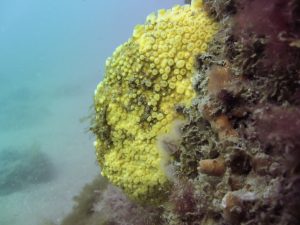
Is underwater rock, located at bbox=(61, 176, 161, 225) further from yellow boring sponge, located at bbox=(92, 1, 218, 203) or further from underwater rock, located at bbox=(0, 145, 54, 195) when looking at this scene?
underwater rock, located at bbox=(0, 145, 54, 195)

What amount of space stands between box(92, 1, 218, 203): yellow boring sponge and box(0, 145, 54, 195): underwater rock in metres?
11.6

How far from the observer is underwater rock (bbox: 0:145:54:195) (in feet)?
48.0

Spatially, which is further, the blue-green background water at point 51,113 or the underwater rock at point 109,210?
the blue-green background water at point 51,113

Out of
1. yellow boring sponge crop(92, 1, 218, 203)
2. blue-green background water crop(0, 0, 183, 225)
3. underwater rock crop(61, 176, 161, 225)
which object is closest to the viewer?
yellow boring sponge crop(92, 1, 218, 203)

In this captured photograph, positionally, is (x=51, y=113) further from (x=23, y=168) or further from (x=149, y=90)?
(x=149, y=90)

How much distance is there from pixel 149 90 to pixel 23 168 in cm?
1334

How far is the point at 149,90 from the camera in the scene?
3.48 m

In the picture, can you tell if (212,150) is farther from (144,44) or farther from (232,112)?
(144,44)

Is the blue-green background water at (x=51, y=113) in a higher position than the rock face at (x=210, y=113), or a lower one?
higher

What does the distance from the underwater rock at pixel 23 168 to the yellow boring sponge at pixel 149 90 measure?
11621 millimetres

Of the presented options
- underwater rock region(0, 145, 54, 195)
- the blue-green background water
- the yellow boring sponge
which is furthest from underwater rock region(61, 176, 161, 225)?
underwater rock region(0, 145, 54, 195)

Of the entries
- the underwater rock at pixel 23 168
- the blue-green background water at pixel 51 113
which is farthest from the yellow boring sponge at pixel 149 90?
the underwater rock at pixel 23 168

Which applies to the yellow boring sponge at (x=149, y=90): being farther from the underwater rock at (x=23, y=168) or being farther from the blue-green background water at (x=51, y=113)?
the underwater rock at (x=23, y=168)

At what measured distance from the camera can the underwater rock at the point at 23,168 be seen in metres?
14.6
